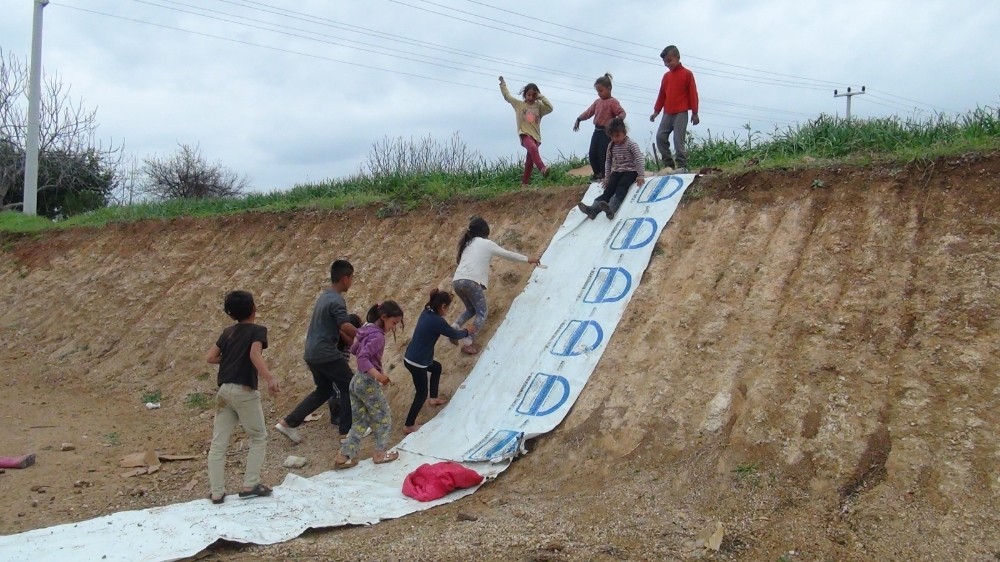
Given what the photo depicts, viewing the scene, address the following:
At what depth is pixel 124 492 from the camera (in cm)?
659

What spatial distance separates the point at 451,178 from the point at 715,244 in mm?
5880

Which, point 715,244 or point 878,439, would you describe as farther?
point 715,244

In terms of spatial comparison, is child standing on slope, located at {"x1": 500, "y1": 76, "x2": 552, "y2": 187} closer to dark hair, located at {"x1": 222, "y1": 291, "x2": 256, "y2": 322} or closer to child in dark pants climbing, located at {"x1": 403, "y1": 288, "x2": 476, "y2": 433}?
child in dark pants climbing, located at {"x1": 403, "y1": 288, "x2": 476, "y2": 433}

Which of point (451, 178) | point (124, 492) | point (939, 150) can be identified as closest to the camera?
point (124, 492)

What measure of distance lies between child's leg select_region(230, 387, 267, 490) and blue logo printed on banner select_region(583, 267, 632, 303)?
3478 millimetres

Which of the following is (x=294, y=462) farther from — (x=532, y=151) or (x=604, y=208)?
(x=532, y=151)

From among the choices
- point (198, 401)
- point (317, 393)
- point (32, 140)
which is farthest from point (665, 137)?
point (32, 140)


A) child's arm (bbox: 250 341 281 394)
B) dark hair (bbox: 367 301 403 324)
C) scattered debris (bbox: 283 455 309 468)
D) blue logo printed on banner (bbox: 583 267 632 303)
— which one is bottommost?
scattered debris (bbox: 283 455 309 468)

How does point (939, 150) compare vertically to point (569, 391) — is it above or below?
above

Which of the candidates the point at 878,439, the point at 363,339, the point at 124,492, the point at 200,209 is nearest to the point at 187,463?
the point at 124,492

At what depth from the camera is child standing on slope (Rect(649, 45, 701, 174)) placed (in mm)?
9008

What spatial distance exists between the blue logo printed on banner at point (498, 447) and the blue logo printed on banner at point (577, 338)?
106 centimetres

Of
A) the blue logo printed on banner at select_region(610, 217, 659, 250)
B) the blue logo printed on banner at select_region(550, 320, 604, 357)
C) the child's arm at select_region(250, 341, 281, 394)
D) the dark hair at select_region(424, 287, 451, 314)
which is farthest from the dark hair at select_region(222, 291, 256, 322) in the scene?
the blue logo printed on banner at select_region(610, 217, 659, 250)

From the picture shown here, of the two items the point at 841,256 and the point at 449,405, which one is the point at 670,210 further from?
the point at 449,405
